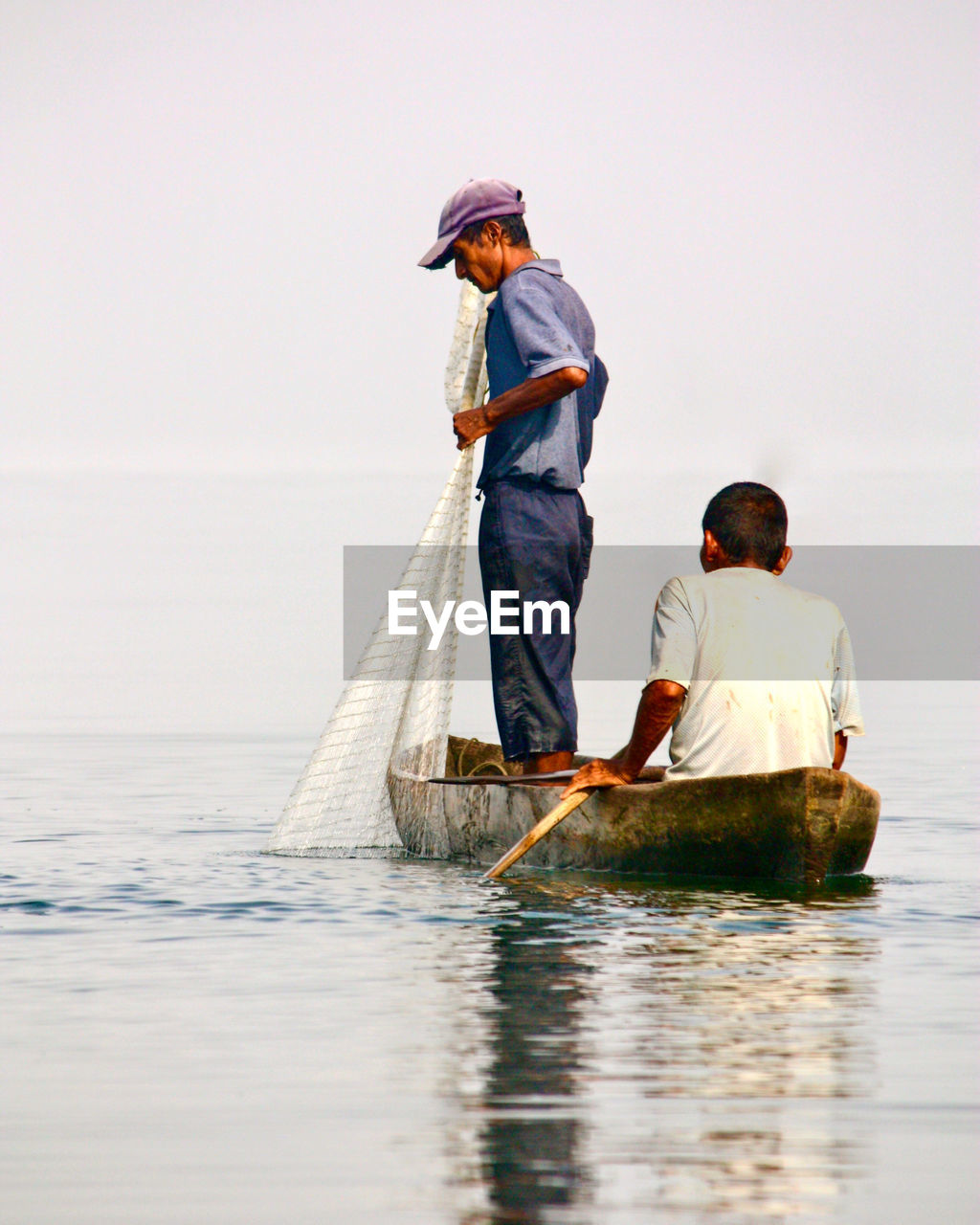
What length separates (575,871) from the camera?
6945 mm

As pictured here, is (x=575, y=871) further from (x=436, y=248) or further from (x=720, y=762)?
(x=436, y=248)

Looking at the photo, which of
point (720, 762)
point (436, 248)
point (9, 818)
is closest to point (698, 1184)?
point (720, 762)

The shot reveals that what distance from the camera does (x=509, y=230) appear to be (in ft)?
24.3

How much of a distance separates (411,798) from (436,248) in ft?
7.90

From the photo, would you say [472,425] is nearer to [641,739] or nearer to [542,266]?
[542,266]

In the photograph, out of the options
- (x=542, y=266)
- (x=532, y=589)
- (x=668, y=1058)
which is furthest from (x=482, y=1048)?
(x=542, y=266)

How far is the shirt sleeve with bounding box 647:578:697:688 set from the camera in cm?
593

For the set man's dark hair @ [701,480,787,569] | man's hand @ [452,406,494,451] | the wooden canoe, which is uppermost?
man's hand @ [452,406,494,451]

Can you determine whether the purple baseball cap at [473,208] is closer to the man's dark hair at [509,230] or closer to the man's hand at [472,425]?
the man's dark hair at [509,230]

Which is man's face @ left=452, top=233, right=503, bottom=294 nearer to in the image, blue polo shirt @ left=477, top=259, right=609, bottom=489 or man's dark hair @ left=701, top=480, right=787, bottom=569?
blue polo shirt @ left=477, top=259, right=609, bottom=489

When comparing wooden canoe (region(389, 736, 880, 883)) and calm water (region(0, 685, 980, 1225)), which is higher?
wooden canoe (region(389, 736, 880, 883))

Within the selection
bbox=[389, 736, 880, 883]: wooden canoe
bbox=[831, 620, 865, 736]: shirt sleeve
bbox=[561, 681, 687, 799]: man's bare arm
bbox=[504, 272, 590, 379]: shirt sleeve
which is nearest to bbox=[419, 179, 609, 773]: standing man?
bbox=[504, 272, 590, 379]: shirt sleeve

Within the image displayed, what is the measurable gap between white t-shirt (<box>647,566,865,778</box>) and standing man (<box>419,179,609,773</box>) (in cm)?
108

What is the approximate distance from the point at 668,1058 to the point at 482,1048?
38 cm
